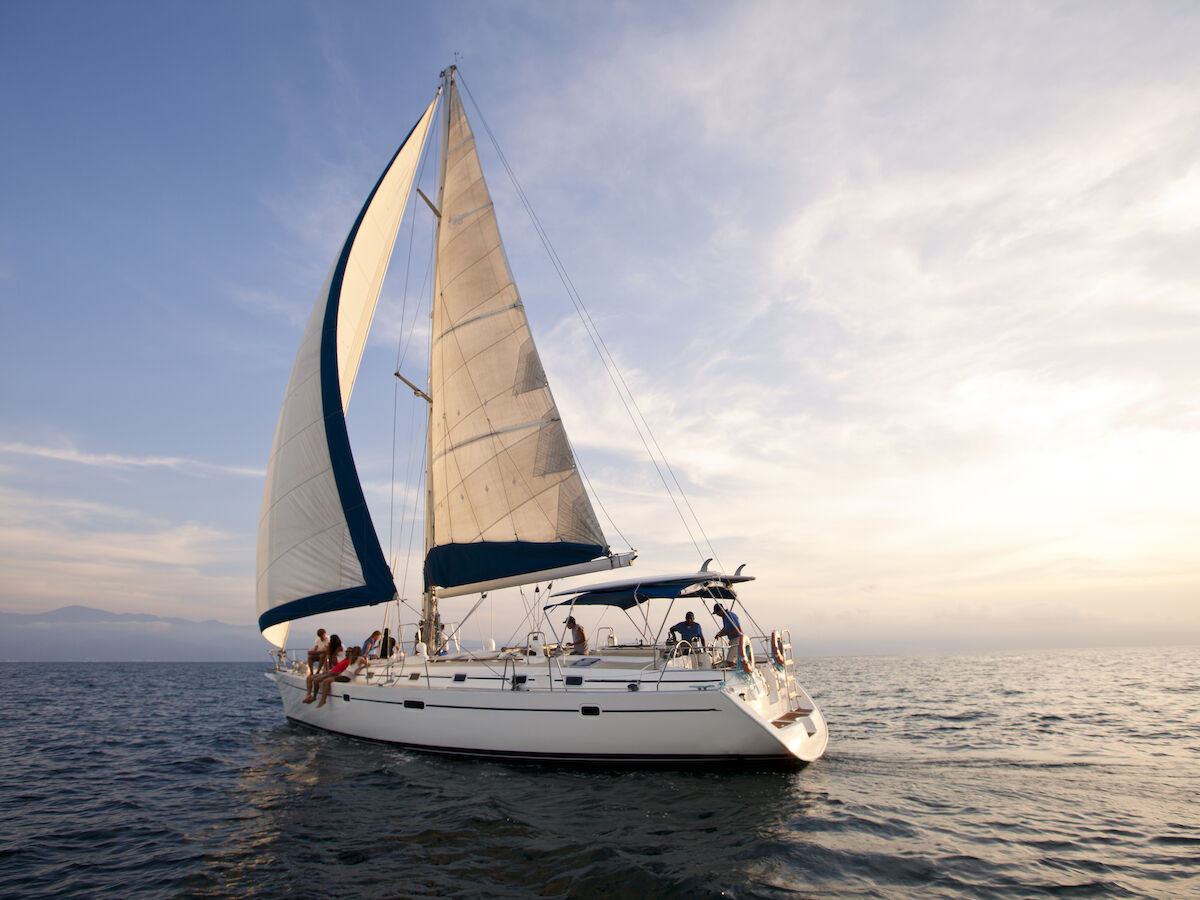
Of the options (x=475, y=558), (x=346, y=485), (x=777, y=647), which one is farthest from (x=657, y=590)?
(x=346, y=485)

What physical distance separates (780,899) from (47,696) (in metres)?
38.9

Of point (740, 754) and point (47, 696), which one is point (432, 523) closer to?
point (740, 754)

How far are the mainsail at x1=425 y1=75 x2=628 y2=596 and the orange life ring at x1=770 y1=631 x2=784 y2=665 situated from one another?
141 inches

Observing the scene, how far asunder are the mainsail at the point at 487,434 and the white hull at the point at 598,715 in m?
2.65

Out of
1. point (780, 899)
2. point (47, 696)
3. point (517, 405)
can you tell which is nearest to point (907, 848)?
point (780, 899)

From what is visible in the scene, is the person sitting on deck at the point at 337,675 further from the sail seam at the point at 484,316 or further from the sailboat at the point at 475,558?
the sail seam at the point at 484,316

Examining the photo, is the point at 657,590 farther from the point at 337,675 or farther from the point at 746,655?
the point at 337,675

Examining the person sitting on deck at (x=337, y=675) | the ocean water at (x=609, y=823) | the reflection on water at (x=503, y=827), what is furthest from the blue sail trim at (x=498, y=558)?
the reflection on water at (x=503, y=827)

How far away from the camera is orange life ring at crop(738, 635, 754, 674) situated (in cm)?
1059

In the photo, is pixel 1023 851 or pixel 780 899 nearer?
pixel 780 899

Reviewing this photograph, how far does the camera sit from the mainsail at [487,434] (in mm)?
14211

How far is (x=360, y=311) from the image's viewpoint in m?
16.8

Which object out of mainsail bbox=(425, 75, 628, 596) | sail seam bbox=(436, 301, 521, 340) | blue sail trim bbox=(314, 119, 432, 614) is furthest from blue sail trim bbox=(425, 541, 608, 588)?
sail seam bbox=(436, 301, 521, 340)

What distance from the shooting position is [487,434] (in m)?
15.0
